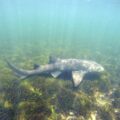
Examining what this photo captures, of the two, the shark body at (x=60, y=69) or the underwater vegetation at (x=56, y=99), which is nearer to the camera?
the underwater vegetation at (x=56, y=99)

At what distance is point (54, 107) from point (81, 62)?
14.0 feet

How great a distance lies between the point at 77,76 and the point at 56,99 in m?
2.20

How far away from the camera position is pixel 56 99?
9.01m

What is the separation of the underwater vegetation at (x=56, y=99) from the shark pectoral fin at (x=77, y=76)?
0.33 m

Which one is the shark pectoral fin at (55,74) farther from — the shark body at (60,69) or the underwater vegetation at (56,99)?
the underwater vegetation at (56,99)

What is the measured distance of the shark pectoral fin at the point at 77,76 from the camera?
10239 millimetres

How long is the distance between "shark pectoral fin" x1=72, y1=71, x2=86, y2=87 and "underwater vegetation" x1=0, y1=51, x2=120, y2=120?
325 mm

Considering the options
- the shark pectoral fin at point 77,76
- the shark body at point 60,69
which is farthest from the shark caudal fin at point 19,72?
the shark pectoral fin at point 77,76

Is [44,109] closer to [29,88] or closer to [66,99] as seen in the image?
[66,99]

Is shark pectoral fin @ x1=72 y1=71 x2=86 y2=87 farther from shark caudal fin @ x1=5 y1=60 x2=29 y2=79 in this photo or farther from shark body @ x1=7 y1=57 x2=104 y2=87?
shark caudal fin @ x1=5 y1=60 x2=29 y2=79

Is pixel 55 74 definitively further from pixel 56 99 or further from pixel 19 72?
pixel 56 99

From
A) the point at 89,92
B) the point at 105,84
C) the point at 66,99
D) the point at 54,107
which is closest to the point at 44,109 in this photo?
the point at 54,107

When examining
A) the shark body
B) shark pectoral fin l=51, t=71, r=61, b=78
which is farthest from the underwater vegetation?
the shark body

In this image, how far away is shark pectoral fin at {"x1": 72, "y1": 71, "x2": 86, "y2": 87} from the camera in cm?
1024
